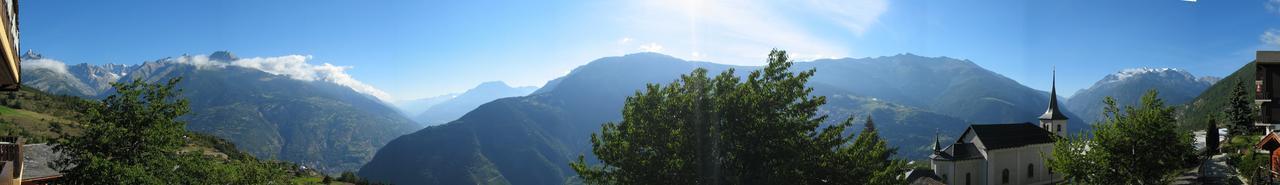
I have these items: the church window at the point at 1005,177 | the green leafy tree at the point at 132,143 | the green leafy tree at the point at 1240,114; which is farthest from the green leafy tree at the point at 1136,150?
the green leafy tree at the point at 1240,114

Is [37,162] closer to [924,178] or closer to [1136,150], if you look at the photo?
[1136,150]

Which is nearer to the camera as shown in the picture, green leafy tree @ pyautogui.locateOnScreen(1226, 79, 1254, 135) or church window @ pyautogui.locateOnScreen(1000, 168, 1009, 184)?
church window @ pyautogui.locateOnScreen(1000, 168, 1009, 184)

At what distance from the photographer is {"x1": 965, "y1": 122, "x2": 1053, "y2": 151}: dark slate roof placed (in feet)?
195

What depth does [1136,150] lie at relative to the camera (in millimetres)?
27594

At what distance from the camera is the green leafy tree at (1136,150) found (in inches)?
1076

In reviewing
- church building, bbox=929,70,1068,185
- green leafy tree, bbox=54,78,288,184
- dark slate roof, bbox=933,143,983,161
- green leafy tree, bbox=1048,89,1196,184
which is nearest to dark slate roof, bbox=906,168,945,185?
church building, bbox=929,70,1068,185

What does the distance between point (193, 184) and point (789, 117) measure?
2370 cm

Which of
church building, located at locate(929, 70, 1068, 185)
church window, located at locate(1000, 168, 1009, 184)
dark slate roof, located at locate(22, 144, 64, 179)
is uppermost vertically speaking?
dark slate roof, located at locate(22, 144, 64, 179)

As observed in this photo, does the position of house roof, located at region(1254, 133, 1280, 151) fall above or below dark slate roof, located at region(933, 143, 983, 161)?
above

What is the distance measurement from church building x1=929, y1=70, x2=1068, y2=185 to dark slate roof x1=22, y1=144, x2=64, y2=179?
6188 cm

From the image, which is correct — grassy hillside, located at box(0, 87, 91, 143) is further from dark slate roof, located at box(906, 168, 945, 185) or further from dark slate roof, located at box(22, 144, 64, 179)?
dark slate roof, located at box(906, 168, 945, 185)

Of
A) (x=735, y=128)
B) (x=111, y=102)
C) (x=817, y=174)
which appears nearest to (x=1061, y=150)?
(x=817, y=174)

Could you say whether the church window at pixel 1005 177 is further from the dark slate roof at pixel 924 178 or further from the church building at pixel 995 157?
the dark slate roof at pixel 924 178

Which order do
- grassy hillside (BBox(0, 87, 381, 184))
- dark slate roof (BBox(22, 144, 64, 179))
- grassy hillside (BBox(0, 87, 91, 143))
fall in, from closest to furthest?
dark slate roof (BBox(22, 144, 64, 179)) < grassy hillside (BBox(0, 87, 381, 184)) < grassy hillside (BBox(0, 87, 91, 143))
